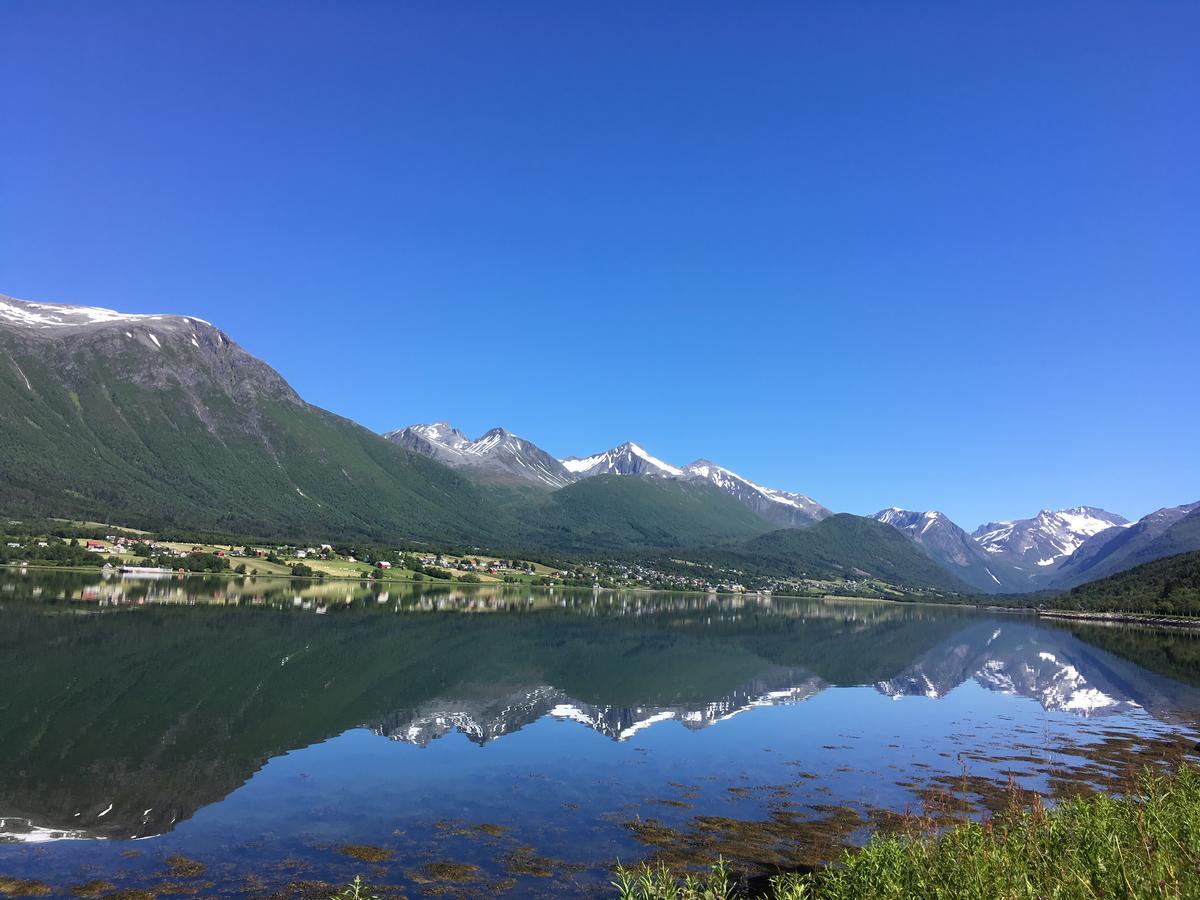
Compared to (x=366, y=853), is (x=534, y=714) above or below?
below

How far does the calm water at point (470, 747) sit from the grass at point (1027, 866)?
2164 mm

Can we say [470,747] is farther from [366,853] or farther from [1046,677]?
[1046,677]

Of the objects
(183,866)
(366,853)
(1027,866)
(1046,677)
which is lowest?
(1046,677)

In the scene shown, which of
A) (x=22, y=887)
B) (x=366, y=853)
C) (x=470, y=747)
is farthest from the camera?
(x=470, y=747)

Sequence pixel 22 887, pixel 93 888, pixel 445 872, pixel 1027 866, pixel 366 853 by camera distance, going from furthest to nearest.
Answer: pixel 366 853, pixel 445 872, pixel 93 888, pixel 22 887, pixel 1027 866

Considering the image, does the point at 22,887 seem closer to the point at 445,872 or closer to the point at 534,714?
the point at 445,872

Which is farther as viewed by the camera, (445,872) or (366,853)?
(366,853)

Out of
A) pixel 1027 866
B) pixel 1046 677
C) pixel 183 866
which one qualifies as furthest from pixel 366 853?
pixel 1046 677

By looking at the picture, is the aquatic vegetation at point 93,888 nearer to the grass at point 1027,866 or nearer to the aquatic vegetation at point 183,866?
the aquatic vegetation at point 183,866

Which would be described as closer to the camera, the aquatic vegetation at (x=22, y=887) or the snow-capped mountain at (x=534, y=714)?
the aquatic vegetation at (x=22, y=887)

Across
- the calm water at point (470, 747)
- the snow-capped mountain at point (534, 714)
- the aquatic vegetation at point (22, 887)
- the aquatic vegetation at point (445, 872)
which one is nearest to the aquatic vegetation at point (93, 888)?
the calm water at point (470, 747)

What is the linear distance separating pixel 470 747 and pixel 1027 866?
2870cm

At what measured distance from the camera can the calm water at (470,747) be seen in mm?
22594

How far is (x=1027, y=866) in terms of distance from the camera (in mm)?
15117
